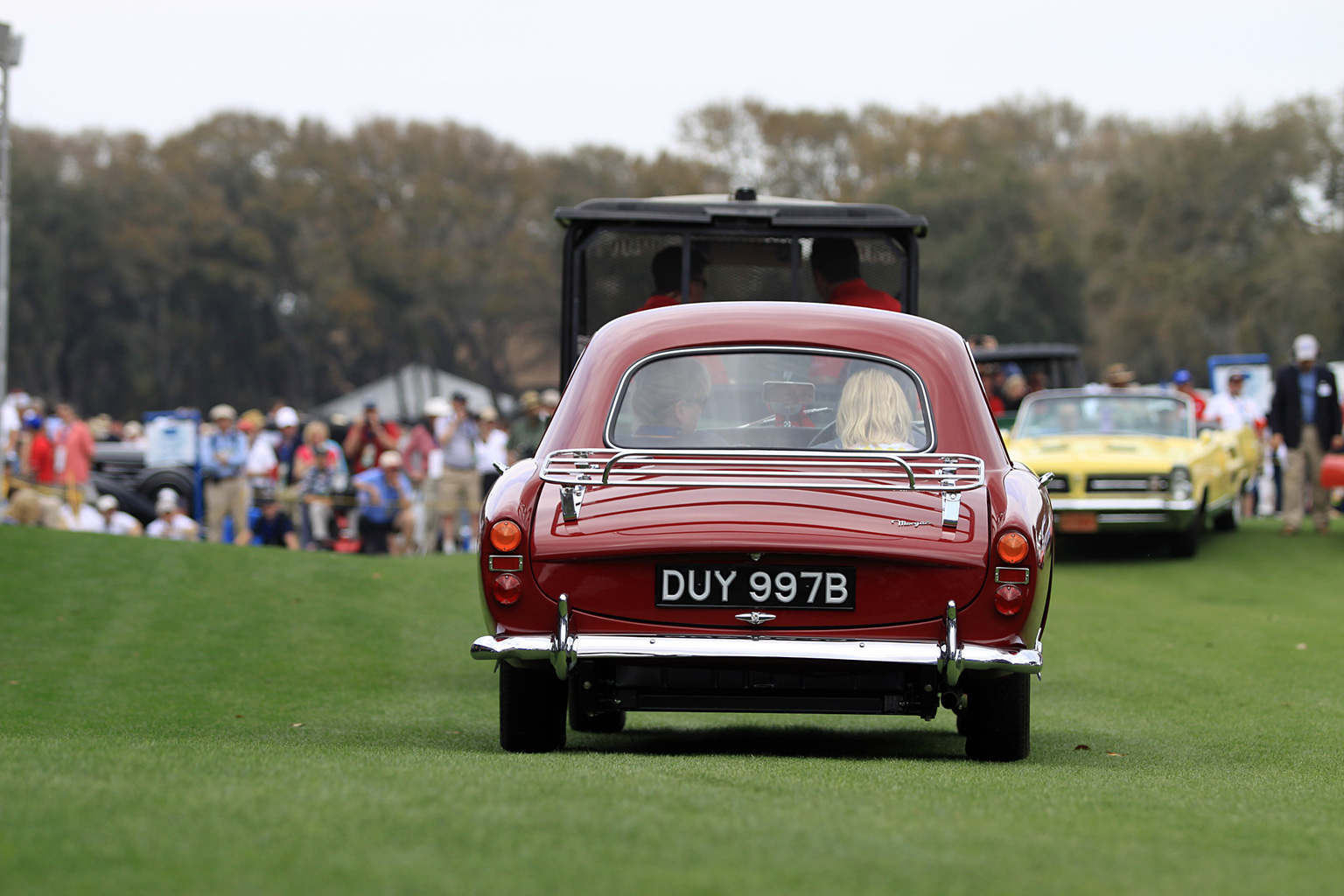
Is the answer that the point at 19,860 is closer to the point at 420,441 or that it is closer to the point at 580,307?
the point at 580,307

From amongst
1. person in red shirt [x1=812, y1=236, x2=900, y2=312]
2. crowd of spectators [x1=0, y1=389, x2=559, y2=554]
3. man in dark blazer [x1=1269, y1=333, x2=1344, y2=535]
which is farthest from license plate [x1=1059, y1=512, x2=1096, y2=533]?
person in red shirt [x1=812, y1=236, x2=900, y2=312]

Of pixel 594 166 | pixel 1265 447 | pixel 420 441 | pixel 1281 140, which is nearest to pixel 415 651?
pixel 420 441

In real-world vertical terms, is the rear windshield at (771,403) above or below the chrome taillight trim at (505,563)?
above

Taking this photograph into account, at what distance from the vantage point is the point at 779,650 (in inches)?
209

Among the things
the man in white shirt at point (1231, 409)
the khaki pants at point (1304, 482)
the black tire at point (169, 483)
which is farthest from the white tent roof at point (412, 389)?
the khaki pants at point (1304, 482)

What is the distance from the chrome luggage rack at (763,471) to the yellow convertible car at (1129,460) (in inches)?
401

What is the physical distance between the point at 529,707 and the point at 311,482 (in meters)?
13.8

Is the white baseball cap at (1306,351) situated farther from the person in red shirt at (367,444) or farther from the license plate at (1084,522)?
the person in red shirt at (367,444)

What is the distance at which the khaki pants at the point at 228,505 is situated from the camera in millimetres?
20516

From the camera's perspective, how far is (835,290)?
9703 millimetres

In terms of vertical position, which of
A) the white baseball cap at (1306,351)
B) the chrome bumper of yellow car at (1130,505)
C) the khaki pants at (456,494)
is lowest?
the khaki pants at (456,494)

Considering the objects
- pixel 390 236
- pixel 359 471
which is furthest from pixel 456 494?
pixel 390 236

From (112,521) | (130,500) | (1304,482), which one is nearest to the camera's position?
(1304,482)

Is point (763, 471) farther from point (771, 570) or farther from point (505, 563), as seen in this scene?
point (505, 563)
